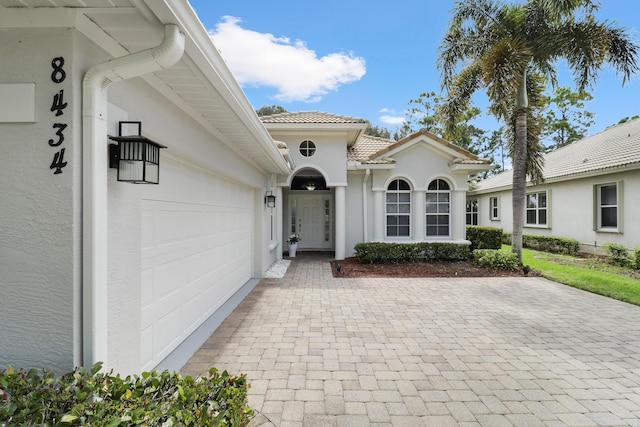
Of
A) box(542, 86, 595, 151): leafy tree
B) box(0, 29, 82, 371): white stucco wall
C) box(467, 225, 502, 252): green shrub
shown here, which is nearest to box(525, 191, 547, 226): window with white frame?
box(467, 225, 502, 252): green shrub

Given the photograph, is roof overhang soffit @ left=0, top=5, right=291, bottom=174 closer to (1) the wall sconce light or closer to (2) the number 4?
(2) the number 4

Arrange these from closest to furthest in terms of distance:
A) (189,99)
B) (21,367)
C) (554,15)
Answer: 1. (21,367)
2. (189,99)
3. (554,15)

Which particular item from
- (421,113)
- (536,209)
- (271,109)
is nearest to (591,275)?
(536,209)

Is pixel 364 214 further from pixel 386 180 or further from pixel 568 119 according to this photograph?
pixel 568 119

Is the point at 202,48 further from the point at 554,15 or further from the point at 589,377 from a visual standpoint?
the point at 554,15

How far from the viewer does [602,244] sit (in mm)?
12086

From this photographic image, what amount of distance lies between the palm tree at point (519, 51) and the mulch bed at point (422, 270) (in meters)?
1.34

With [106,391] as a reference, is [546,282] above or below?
below

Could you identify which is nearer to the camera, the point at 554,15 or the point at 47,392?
the point at 47,392

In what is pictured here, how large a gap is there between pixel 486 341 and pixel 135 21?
5.53 metres

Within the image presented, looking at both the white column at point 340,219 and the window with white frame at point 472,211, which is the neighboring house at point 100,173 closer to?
the white column at point 340,219

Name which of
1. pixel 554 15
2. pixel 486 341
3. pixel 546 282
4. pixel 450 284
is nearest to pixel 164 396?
pixel 486 341

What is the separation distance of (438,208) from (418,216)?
0.95m

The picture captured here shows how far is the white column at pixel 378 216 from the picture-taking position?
39.2 ft
